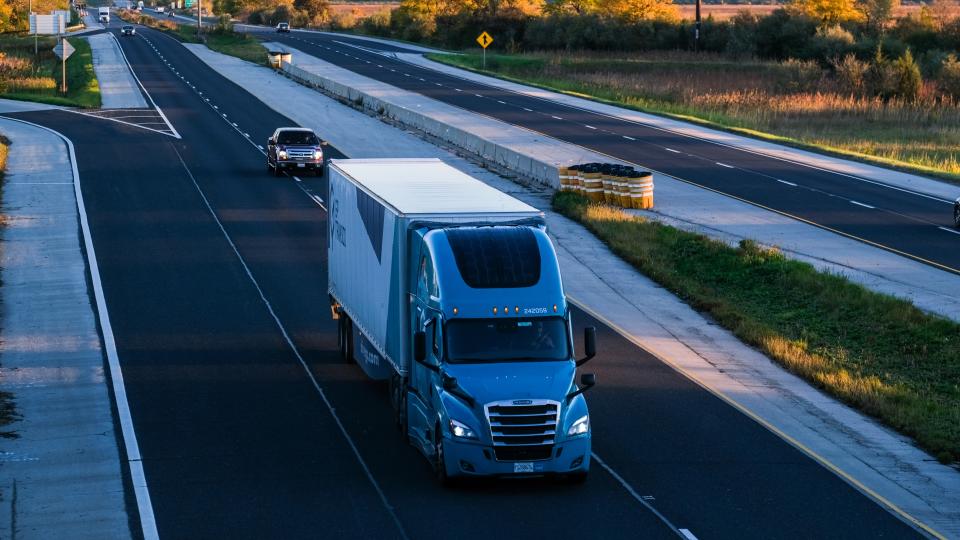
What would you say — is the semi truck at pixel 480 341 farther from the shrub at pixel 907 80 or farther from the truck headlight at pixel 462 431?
the shrub at pixel 907 80

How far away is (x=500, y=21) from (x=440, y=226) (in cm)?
11631

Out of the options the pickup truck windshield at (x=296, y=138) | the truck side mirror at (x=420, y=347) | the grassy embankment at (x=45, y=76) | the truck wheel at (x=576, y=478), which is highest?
the grassy embankment at (x=45, y=76)

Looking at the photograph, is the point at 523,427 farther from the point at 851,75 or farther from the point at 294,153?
the point at 851,75

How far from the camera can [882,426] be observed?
2031 centimetres

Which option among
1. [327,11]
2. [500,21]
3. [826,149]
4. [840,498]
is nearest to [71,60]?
[500,21]

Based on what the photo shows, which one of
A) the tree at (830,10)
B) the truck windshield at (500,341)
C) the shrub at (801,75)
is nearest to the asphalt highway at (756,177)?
the truck windshield at (500,341)

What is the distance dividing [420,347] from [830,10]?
114 meters

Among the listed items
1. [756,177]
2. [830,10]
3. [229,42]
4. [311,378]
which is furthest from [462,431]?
[229,42]

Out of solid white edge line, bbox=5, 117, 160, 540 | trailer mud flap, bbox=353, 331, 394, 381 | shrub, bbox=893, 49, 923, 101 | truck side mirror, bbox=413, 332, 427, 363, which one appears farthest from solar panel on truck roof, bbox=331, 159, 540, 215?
shrub, bbox=893, 49, 923, 101

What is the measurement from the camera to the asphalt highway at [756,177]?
3725cm

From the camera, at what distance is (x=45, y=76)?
3711 inches

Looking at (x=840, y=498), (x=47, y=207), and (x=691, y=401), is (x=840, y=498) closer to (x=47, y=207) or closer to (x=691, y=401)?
(x=691, y=401)

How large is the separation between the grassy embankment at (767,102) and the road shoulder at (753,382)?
21.2 meters

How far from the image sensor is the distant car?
4691 cm
